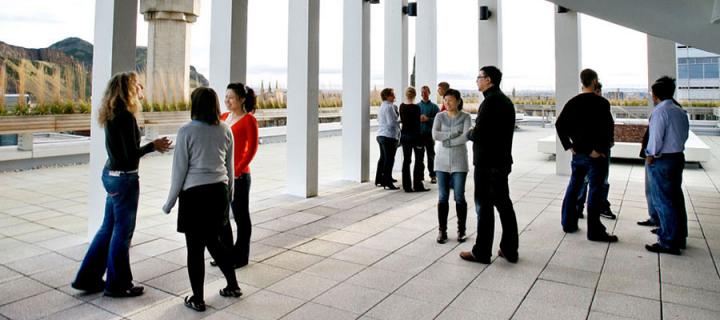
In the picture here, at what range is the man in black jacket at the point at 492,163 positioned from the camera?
3.86 metres

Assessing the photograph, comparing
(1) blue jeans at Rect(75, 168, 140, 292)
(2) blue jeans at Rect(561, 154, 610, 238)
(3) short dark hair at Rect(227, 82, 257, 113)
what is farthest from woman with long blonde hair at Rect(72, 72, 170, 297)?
(2) blue jeans at Rect(561, 154, 610, 238)

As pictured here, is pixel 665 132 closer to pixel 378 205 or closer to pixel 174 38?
pixel 378 205

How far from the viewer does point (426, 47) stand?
A: 10344 millimetres

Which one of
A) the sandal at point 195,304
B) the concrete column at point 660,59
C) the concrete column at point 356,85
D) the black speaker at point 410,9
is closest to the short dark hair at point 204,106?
the sandal at point 195,304

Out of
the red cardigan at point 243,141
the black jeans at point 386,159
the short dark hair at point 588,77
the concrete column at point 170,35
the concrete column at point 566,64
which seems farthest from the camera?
the concrete column at point 170,35

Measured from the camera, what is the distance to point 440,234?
4664 millimetres

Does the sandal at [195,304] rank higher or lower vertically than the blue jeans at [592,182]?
lower

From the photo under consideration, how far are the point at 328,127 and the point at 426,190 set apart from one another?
12.2 meters

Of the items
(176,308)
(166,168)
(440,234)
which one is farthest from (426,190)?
(166,168)

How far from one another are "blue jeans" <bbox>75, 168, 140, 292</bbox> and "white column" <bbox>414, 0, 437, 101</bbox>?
797 centimetres

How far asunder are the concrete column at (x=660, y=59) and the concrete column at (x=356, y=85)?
5.81 metres

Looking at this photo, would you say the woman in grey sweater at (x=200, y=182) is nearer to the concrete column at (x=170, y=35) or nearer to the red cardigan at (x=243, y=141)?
the red cardigan at (x=243, y=141)

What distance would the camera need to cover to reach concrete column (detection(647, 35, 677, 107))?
9.07 meters

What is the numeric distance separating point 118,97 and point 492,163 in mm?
2936
